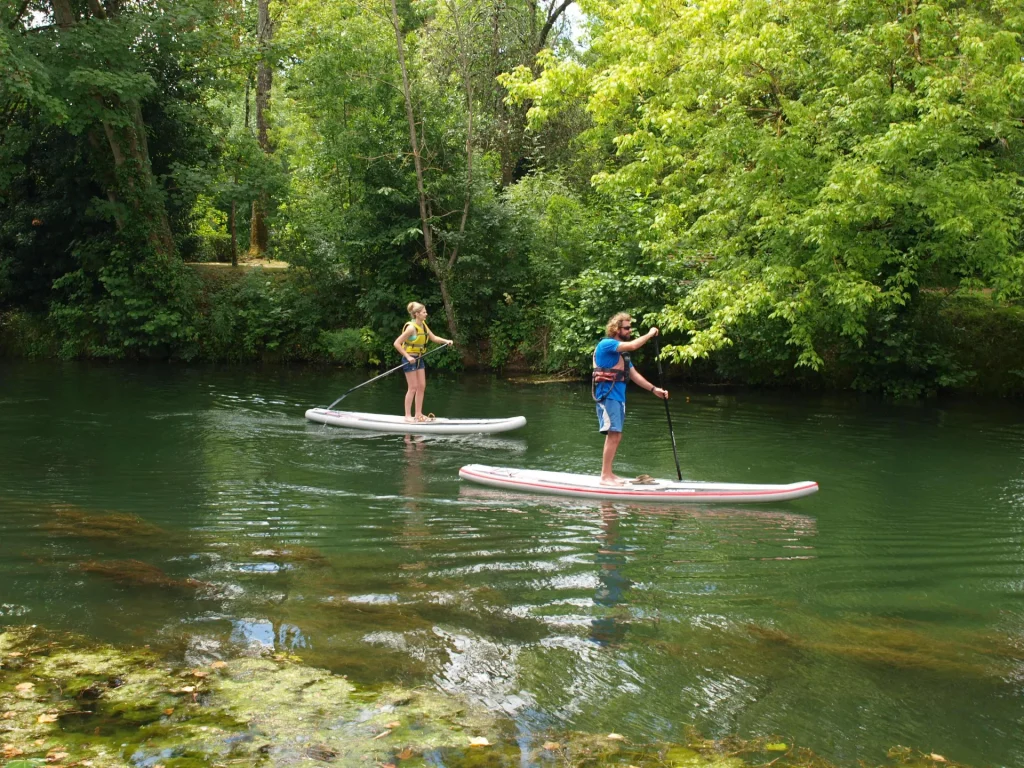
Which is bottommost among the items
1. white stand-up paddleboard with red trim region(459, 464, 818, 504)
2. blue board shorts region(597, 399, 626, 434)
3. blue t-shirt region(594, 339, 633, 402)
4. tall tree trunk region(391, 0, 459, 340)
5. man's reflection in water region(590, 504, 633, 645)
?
man's reflection in water region(590, 504, 633, 645)

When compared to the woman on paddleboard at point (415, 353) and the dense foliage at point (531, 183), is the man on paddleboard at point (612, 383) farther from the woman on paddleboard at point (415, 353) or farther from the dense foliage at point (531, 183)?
the woman on paddleboard at point (415, 353)

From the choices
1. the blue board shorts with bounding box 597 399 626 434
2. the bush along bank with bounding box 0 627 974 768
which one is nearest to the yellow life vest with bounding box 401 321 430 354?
the blue board shorts with bounding box 597 399 626 434

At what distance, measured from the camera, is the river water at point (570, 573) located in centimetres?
462

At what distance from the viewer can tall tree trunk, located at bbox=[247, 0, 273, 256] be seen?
78.6 feet

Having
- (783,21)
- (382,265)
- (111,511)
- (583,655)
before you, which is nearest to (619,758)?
(583,655)

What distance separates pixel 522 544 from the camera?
24.0ft

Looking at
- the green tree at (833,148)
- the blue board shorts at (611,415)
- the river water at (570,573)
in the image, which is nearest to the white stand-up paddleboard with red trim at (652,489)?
the river water at (570,573)

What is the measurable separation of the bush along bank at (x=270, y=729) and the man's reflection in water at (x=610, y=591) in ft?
4.25

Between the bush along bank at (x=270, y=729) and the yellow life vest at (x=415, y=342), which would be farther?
the yellow life vest at (x=415, y=342)

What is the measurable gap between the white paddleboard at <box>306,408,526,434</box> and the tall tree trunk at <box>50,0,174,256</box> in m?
10.3

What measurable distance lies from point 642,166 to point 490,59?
11.2 metres

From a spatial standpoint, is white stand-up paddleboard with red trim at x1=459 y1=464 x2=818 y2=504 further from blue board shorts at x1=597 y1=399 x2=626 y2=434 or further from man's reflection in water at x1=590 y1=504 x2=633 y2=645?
man's reflection in water at x1=590 y1=504 x2=633 y2=645

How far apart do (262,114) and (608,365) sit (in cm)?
1875

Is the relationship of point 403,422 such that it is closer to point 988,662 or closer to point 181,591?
point 181,591
